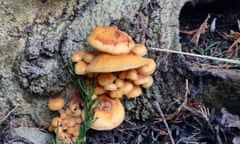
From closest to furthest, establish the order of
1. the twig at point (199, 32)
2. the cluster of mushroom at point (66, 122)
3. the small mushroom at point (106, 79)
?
the small mushroom at point (106, 79), the cluster of mushroom at point (66, 122), the twig at point (199, 32)

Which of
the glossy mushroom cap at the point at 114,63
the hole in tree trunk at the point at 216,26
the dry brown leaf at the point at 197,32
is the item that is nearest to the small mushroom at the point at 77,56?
the glossy mushroom cap at the point at 114,63

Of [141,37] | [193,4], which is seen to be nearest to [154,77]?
[141,37]

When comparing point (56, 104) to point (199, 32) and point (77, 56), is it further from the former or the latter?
point (199, 32)

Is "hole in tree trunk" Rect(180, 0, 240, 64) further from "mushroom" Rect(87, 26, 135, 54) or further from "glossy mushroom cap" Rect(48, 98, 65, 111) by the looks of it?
"glossy mushroom cap" Rect(48, 98, 65, 111)

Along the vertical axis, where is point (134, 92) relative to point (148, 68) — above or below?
below

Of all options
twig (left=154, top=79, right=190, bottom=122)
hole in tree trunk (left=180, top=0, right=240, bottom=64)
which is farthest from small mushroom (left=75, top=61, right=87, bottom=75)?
hole in tree trunk (left=180, top=0, right=240, bottom=64)

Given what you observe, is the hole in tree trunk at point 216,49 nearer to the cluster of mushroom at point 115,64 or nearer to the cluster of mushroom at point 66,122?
the cluster of mushroom at point 115,64

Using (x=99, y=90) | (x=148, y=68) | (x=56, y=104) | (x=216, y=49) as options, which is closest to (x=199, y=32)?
(x=216, y=49)
